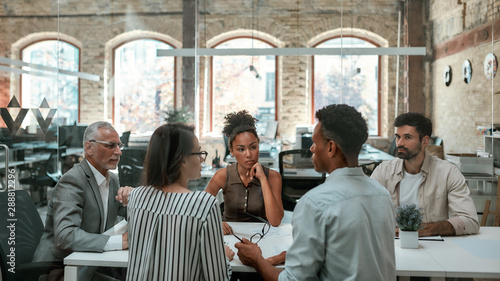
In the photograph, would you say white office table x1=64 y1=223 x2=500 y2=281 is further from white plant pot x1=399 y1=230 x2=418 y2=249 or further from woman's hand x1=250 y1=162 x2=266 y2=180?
woman's hand x1=250 y1=162 x2=266 y2=180

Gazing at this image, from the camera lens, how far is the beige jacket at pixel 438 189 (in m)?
2.90

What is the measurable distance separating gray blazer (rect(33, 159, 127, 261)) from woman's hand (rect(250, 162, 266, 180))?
0.99 metres

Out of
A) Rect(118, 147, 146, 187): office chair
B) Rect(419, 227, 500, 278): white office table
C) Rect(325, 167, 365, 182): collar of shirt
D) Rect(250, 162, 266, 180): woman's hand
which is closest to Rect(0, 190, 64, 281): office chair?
Rect(250, 162, 266, 180): woman's hand

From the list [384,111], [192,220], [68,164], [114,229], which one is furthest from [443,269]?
[68,164]

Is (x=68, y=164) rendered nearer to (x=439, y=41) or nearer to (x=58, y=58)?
(x=58, y=58)

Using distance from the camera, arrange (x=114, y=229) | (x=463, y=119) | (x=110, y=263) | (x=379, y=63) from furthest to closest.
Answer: (x=379, y=63) < (x=463, y=119) < (x=114, y=229) < (x=110, y=263)

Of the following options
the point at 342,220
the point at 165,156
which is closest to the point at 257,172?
the point at 165,156

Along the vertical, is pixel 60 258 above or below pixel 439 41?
below

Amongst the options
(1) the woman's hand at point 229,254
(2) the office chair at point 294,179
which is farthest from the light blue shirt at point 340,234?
(2) the office chair at point 294,179

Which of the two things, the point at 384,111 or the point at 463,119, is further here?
the point at 384,111

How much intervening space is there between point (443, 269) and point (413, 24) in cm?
504

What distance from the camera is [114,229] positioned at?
2.88 metres

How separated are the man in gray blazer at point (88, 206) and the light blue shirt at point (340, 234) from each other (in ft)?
3.83

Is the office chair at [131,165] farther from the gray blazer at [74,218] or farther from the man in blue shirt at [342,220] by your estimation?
the man in blue shirt at [342,220]
